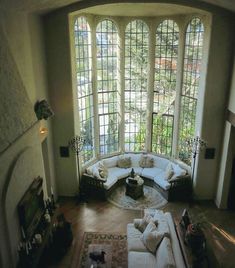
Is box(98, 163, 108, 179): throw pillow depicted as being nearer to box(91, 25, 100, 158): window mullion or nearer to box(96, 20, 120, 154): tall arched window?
box(91, 25, 100, 158): window mullion

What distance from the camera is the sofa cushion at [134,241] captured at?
5.95 meters

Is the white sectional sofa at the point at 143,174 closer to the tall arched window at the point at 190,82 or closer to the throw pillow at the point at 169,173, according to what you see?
the throw pillow at the point at 169,173

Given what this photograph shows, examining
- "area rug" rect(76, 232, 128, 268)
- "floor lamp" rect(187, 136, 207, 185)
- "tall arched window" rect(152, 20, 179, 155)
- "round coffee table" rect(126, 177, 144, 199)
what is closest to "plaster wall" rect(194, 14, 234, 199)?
"floor lamp" rect(187, 136, 207, 185)

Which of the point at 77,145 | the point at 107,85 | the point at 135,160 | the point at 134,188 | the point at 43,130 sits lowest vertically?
the point at 134,188

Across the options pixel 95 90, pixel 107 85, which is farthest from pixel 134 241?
pixel 107 85

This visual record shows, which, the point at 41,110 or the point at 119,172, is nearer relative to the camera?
the point at 41,110

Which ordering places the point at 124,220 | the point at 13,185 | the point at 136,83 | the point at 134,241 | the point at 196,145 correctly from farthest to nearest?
the point at 136,83, the point at 196,145, the point at 124,220, the point at 134,241, the point at 13,185

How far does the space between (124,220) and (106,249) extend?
179 centimetres

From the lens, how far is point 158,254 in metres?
5.62

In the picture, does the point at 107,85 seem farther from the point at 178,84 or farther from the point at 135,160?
the point at 135,160

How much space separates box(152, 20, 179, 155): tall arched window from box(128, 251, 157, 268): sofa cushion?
14.5 ft

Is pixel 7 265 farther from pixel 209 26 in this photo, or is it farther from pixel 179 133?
pixel 209 26

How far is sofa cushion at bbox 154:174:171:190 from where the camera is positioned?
28.0ft

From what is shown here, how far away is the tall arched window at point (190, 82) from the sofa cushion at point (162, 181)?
91 cm
